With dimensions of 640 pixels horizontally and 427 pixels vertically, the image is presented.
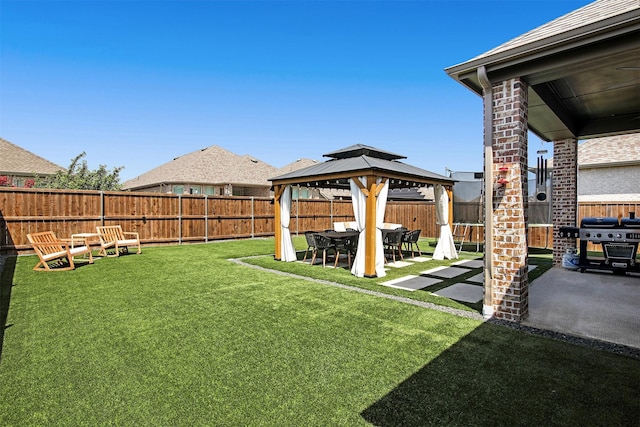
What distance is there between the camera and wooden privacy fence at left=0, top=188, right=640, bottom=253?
30.9 feet

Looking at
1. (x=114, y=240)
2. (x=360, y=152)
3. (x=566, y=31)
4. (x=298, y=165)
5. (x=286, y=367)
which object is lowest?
(x=286, y=367)

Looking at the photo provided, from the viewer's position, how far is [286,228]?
9133 mm

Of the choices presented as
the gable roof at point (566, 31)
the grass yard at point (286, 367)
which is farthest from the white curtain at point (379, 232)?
the gable roof at point (566, 31)

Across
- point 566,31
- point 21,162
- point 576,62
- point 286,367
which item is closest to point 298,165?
point 21,162

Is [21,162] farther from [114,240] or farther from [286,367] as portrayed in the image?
[286,367]

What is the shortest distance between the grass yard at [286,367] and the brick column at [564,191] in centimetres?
494

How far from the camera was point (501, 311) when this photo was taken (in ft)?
13.8

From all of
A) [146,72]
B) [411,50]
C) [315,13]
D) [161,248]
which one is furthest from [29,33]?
[411,50]

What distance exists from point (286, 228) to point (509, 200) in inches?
237

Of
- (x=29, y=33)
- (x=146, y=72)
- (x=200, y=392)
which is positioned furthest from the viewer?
(x=146, y=72)

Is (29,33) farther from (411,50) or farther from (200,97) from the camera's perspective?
(411,50)

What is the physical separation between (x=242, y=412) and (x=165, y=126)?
73.1 feet

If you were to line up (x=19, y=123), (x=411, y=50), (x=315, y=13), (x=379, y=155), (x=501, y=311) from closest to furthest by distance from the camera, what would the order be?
(x=501, y=311), (x=379, y=155), (x=315, y=13), (x=411, y=50), (x=19, y=123)

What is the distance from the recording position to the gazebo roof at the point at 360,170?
7105 mm
